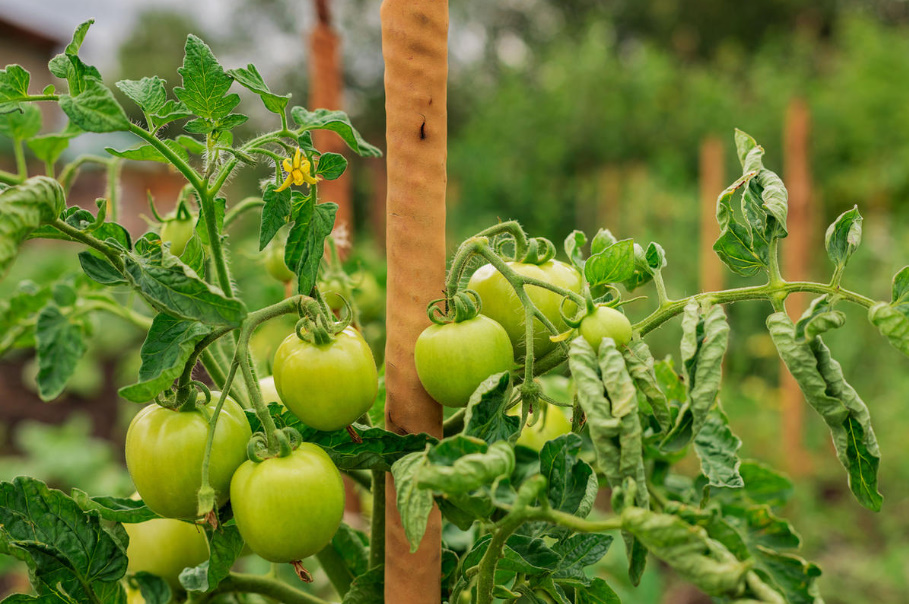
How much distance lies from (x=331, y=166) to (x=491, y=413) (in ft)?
0.63

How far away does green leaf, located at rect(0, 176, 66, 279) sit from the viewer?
345 mm

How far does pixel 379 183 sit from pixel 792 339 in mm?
5343

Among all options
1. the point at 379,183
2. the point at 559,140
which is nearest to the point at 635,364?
the point at 379,183

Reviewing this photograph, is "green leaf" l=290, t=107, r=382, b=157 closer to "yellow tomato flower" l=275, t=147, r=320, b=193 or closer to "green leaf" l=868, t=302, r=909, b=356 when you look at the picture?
"yellow tomato flower" l=275, t=147, r=320, b=193

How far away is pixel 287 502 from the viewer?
0.41 meters

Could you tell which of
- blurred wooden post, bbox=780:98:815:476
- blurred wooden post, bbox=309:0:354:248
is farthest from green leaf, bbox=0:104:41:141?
blurred wooden post, bbox=780:98:815:476

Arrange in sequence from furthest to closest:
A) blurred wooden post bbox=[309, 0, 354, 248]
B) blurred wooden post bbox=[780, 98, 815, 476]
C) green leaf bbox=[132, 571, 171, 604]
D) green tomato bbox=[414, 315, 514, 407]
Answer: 1. blurred wooden post bbox=[780, 98, 815, 476]
2. blurred wooden post bbox=[309, 0, 354, 248]
3. green leaf bbox=[132, 571, 171, 604]
4. green tomato bbox=[414, 315, 514, 407]

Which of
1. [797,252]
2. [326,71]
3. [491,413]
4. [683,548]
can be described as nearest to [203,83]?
[491,413]

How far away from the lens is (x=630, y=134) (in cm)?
636

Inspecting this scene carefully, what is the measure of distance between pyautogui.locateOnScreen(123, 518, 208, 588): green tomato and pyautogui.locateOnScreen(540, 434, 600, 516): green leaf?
297mm

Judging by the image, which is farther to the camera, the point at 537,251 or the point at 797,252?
the point at 797,252

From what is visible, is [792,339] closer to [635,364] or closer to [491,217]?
[635,364]

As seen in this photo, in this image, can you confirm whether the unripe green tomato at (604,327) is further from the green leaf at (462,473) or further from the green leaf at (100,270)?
the green leaf at (100,270)

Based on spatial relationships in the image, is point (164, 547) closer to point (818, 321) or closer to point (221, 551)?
point (221, 551)
